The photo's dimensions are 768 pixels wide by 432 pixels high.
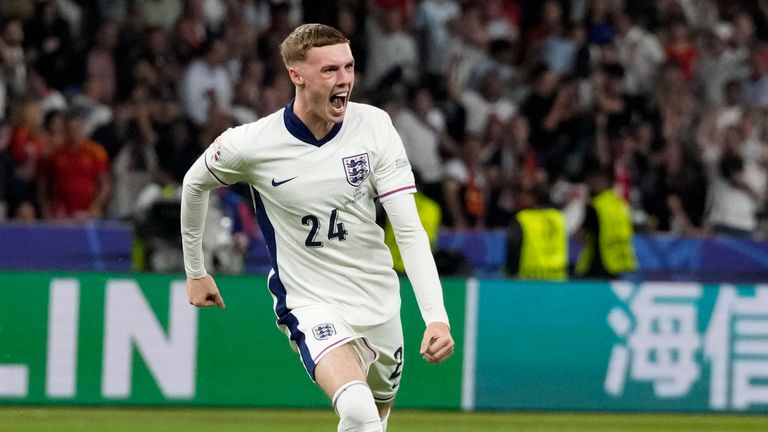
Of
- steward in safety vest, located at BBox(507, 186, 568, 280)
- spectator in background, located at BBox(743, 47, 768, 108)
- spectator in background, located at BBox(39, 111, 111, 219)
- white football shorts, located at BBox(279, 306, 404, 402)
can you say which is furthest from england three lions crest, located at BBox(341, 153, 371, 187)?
spectator in background, located at BBox(743, 47, 768, 108)

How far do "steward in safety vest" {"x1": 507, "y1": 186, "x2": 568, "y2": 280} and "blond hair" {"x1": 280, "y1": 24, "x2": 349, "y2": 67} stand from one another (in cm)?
790

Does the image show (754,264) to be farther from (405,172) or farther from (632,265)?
(405,172)

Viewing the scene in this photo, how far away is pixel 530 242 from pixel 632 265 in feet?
4.34

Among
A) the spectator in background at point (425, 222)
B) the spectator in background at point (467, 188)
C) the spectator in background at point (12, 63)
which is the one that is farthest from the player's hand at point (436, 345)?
the spectator in background at point (12, 63)

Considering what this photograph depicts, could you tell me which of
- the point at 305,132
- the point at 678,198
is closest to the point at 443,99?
the point at 678,198

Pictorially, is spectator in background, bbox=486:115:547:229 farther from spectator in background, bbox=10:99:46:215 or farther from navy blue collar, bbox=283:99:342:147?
navy blue collar, bbox=283:99:342:147

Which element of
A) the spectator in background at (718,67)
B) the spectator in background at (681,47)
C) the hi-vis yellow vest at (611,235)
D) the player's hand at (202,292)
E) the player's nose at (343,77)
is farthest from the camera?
the spectator in background at (681,47)

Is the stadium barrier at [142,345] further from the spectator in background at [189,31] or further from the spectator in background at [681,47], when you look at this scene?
the spectator in background at [681,47]

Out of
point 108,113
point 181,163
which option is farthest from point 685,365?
point 108,113

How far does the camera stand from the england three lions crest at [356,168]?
259 inches

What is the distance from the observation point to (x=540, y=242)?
1424cm

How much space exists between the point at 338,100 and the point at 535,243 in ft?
26.2

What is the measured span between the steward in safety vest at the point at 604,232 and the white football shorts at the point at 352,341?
7808mm

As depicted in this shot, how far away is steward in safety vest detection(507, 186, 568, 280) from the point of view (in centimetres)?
1426
